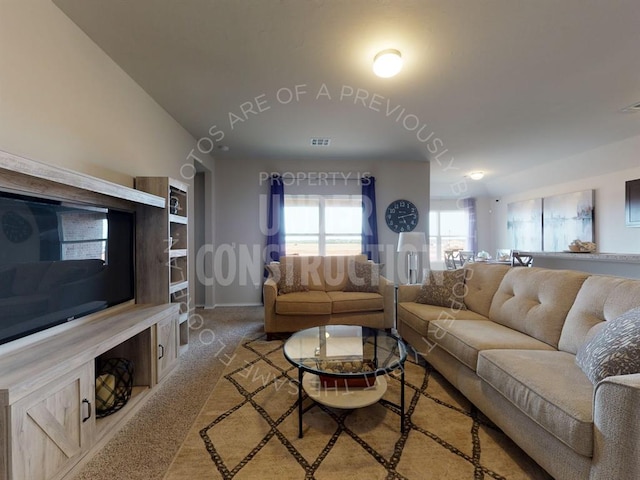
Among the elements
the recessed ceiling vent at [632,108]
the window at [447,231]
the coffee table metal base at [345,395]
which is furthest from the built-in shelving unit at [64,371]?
the window at [447,231]

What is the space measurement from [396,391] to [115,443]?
183cm

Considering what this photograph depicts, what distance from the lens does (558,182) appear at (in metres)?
5.59

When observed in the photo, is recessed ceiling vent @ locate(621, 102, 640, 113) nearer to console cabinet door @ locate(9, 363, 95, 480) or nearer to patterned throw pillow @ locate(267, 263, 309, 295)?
patterned throw pillow @ locate(267, 263, 309, 295)

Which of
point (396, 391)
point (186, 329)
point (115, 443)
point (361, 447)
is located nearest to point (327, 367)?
point (361, 447)

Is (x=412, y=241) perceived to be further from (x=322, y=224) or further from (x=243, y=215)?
(x=243, y=215)

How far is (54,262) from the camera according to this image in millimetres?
1600

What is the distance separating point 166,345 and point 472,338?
2.38m

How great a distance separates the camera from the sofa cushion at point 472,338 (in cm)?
181

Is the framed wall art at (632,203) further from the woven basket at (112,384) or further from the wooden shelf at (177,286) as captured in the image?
the woven basket at (112,384)

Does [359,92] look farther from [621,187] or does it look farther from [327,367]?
[621,187]

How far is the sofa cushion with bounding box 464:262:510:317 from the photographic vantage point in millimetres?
2588

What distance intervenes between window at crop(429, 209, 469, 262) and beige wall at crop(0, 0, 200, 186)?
7.47 meters

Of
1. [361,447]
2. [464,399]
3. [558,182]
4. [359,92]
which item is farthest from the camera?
[558,182]

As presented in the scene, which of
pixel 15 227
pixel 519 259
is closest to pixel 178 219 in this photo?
pixel 15 227
